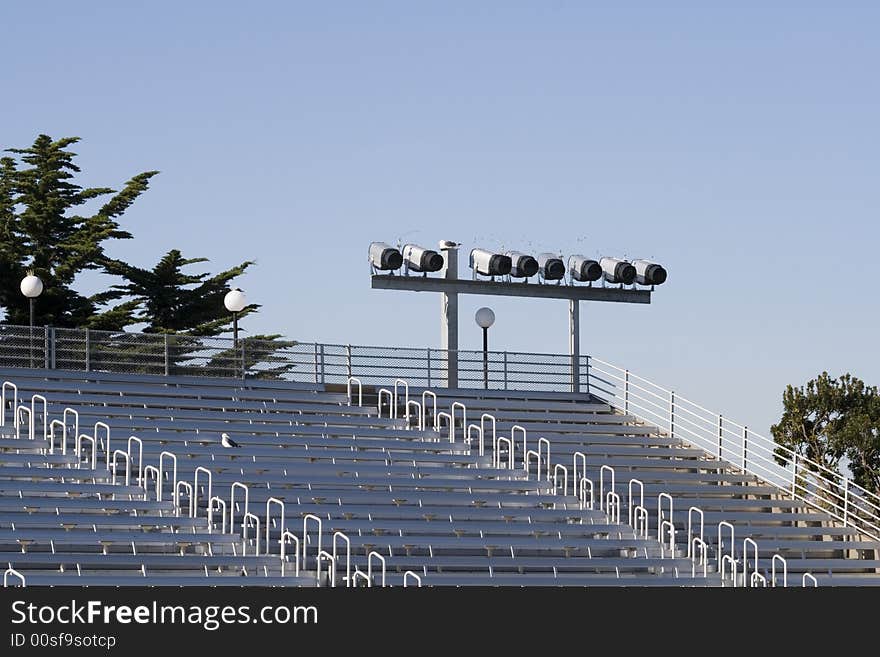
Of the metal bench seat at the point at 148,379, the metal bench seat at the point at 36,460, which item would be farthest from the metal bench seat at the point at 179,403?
the metal bench seat at the point at 36,460

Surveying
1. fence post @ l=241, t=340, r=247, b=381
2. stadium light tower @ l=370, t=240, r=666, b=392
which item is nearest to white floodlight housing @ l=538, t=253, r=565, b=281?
stadium light tower @ l=370, t=240, r=666, b=392

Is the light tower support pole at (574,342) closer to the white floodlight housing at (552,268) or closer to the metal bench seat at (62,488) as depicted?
the white floodlight housing at (552,268)

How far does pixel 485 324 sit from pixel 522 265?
138 centimetres

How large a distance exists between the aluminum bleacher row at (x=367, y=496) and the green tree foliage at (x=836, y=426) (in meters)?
5.27

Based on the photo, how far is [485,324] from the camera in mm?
30703

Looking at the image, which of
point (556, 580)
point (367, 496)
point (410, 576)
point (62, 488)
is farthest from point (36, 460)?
point (556, 580)

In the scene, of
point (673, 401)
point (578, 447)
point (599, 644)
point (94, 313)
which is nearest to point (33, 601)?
point (599, 644)

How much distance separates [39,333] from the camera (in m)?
28.7

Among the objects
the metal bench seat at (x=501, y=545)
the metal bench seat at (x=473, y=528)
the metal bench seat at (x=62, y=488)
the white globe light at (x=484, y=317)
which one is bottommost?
the metal bench seat at (x=501, y=545)

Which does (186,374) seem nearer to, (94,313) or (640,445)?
(640,445)

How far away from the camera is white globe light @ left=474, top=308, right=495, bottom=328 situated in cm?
3069

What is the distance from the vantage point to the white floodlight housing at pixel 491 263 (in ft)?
102

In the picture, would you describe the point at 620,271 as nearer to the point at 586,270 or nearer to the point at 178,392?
the point at 586,270

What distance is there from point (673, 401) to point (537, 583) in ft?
30.1
